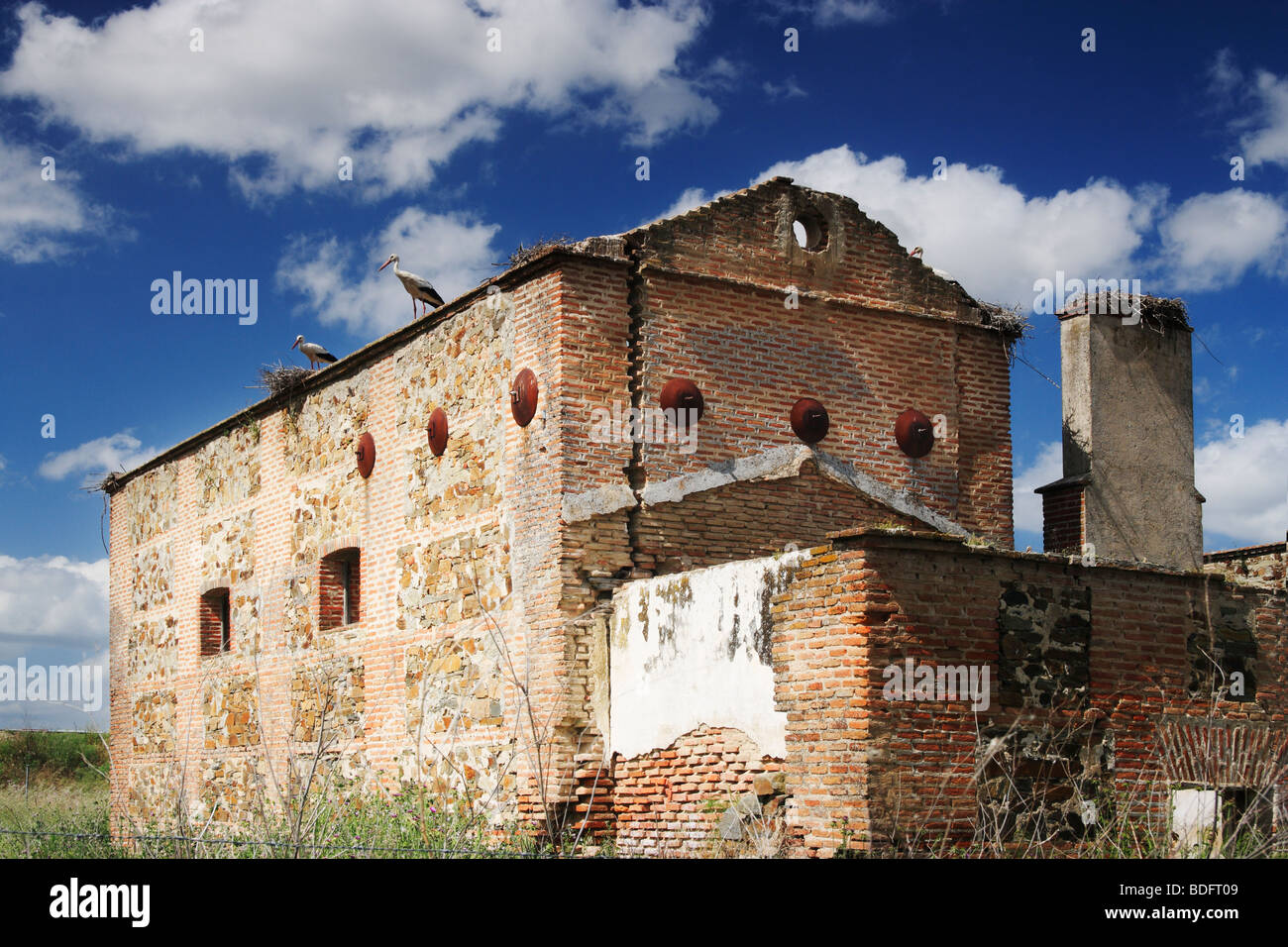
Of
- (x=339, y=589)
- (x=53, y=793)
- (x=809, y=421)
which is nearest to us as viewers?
(x=809, y=421)

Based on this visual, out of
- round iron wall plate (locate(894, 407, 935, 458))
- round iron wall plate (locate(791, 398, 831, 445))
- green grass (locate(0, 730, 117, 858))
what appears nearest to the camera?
green grass (locate(0, 730, 117, 858))

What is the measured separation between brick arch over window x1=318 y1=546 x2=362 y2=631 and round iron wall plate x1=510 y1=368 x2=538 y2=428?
4.13 m

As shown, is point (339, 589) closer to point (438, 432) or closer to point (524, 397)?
point (438, 432)

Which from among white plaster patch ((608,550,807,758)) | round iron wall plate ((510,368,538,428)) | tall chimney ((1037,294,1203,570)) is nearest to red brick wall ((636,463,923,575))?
white plaster patch ((608,550,807,758))

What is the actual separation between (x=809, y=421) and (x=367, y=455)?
5253mm

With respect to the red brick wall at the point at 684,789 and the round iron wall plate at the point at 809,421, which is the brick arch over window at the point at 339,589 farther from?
the round iron wall plate at the point at 809,421

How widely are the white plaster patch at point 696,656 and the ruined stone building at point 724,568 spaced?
33mm

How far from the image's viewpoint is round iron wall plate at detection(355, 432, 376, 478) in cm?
1575

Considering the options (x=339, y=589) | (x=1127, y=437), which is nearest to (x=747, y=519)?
(x=1127, y=437)

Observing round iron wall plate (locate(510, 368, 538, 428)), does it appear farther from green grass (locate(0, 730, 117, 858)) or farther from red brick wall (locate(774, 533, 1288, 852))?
green grass (locate(0, 730, 117, 858))

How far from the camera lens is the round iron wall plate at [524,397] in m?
13.0

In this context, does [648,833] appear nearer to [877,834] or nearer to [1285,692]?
[877,834]

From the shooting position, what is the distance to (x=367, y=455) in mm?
15789
